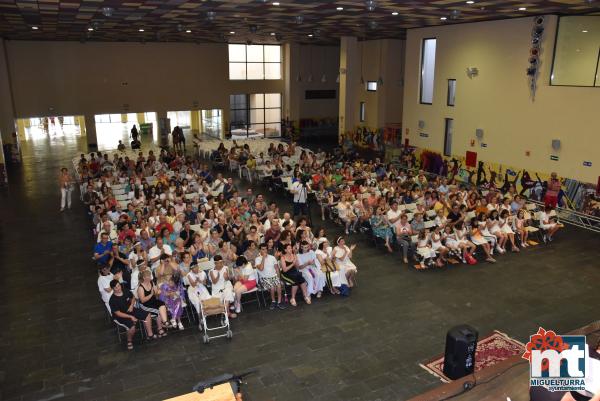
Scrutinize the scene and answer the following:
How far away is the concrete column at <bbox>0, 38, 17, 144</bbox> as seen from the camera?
2259cm

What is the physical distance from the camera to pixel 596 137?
560 inches

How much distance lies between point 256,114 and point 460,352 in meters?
26.1

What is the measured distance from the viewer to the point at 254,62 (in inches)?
1180

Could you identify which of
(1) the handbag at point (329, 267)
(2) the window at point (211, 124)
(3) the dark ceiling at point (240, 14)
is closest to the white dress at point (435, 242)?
(1) the handbag at point (329, 267)

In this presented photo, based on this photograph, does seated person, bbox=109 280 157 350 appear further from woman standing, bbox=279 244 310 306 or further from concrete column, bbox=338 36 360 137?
concrete column, bbox=338 36 360 137

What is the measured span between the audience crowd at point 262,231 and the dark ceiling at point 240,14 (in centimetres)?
477

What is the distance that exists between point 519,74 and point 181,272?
525 inches

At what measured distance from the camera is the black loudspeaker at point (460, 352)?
22.3 feet

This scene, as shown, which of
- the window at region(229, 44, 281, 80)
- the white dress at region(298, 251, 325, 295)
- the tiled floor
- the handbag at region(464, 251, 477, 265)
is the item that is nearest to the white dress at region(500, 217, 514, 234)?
the tiled floor

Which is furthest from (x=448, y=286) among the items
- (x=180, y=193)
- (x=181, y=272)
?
(x=180, y=193)

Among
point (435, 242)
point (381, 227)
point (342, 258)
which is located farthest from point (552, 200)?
point (342, 258)

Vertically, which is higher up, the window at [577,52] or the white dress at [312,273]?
the window at [577,52]

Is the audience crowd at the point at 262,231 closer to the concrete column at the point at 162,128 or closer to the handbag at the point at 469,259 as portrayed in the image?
the handbag at the point at 469,259

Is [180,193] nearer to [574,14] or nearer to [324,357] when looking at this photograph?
[324,357]
